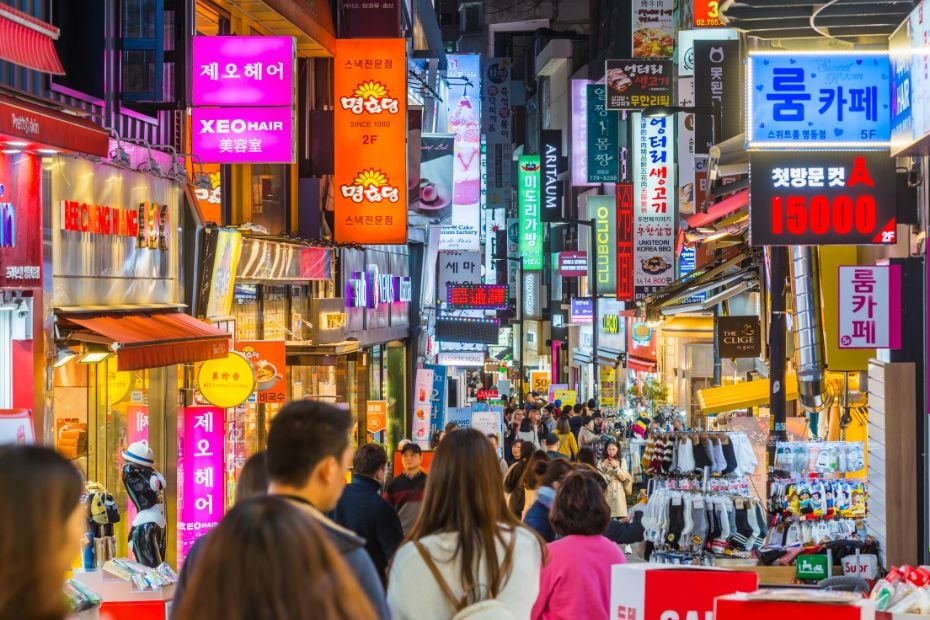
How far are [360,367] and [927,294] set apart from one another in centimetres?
1858

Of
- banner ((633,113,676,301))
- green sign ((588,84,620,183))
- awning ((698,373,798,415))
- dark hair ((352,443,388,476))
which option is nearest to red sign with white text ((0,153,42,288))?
dark hair ((352,443,388,476))

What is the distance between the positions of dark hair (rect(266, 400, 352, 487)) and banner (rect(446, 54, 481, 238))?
33.9 metres

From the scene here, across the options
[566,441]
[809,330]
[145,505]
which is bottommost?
[566,441]

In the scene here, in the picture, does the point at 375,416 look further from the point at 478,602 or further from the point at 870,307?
the point at 478,602

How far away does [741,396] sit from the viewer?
66.6ft

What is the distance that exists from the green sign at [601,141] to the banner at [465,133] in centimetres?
375

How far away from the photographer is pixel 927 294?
35.8ft

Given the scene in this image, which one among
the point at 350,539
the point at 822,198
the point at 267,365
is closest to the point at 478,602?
the point at 350,539

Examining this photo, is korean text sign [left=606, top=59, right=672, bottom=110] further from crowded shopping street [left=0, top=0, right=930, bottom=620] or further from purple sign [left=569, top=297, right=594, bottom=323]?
purple sign [left=569, top=297, right=594, bottom=323]

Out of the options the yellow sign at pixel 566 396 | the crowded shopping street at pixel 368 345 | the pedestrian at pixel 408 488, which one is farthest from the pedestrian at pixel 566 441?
the yellow sign at pixel 566 396

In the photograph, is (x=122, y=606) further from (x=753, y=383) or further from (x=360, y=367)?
(x=360, y=367)

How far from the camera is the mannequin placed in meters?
11.2

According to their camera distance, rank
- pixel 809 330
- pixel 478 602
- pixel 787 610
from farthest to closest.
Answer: pixel 809 330
pixel 787 610
pixel 478 602

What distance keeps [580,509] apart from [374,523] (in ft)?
3.82
